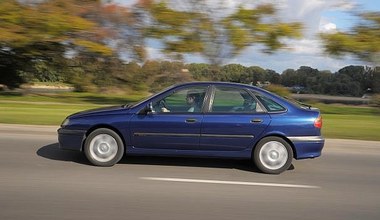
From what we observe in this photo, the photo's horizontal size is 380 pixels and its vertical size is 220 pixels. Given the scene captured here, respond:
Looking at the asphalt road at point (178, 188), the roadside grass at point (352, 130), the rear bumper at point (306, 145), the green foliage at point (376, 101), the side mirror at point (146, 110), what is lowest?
the asphalt road at point (178, 188)

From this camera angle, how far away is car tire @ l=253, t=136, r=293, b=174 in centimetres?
809

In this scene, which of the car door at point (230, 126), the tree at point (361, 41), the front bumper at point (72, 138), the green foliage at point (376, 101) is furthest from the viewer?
the green foliage at point (376, 101)

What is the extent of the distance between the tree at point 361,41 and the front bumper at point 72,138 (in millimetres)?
17699

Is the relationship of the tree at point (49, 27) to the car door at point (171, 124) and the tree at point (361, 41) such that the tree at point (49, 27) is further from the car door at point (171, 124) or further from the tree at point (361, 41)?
the car door at point (171, 124)

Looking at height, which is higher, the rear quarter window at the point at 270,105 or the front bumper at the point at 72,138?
the rear quarter window at the point at 270,105

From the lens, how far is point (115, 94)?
3139 cm

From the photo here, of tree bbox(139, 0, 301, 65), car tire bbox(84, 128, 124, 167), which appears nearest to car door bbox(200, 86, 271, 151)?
car tire bbox(84, 128, 124, 167)

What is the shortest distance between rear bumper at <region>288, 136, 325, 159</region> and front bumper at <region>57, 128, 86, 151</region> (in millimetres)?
3463

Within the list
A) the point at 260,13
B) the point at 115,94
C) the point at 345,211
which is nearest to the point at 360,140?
the point at 345,211

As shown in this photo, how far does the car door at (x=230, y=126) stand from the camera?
7.98 m

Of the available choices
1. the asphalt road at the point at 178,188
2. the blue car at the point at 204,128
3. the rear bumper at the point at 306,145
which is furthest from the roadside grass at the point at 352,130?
the blue car at the point at 204,128

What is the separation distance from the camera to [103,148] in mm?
8195

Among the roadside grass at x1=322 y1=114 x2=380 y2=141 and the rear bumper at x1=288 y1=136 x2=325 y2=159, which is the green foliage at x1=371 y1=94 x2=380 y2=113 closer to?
the roadside grass at x1=322 y1=114 x2=380 y2=141

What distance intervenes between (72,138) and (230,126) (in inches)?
105
